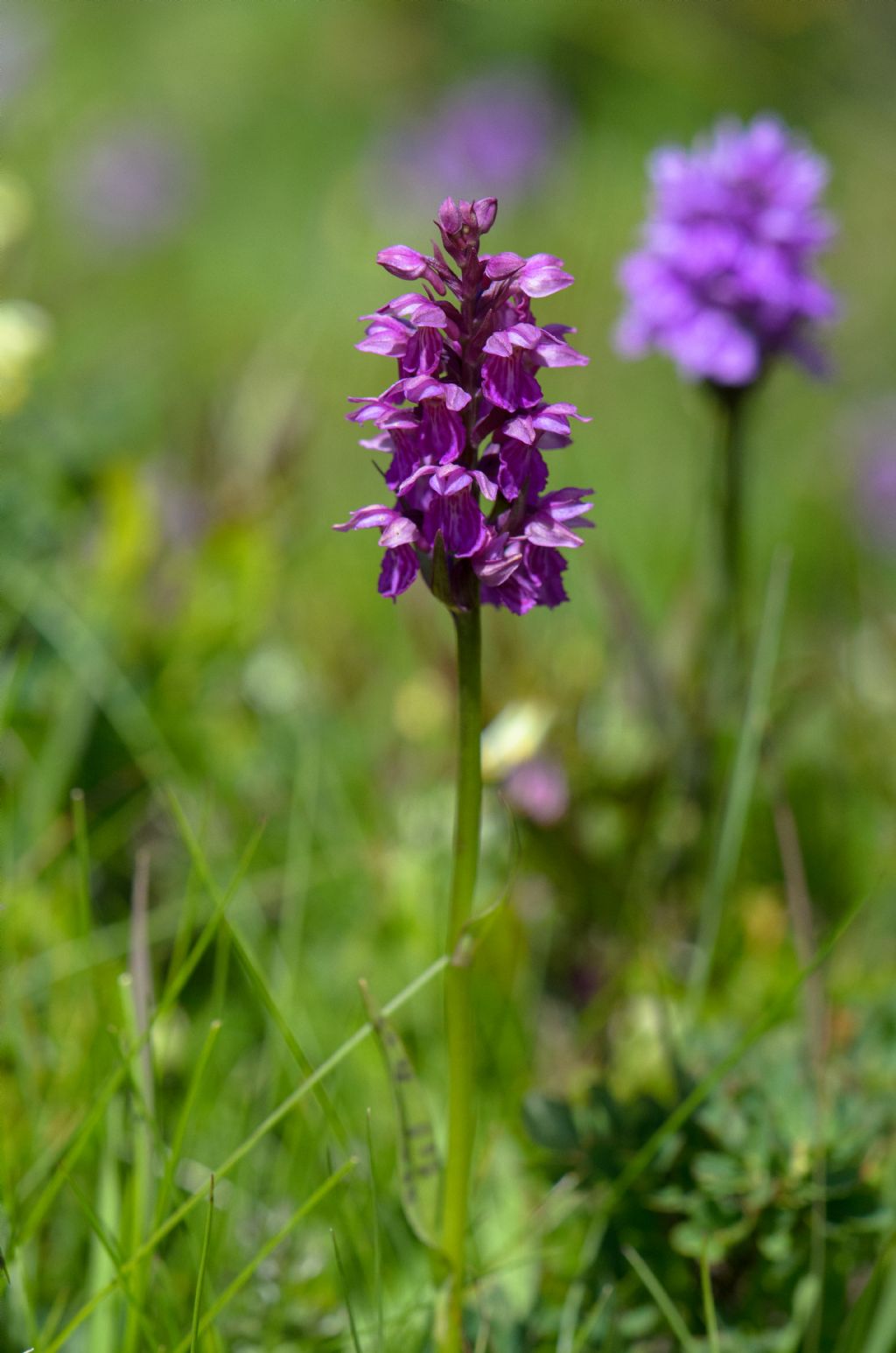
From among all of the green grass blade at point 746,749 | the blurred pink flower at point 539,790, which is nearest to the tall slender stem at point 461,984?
the green grass blade at point 746,749

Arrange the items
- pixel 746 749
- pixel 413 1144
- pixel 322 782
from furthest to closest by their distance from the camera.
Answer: pixel 322 782 → pixel 746 749 → pixel 413 1144

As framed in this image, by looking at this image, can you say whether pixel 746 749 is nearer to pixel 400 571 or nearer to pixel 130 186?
pixel 400 571

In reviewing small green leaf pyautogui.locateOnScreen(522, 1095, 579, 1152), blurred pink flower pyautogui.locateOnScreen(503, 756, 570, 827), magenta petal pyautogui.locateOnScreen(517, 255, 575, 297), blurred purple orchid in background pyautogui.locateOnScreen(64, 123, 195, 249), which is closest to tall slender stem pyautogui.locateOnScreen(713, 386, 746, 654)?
blurred pink flower pyautogui.locateOnScreen(503, 756, 570, 827)

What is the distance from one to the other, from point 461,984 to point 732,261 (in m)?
1.34

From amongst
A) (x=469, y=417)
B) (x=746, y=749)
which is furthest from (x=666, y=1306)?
(x=469, y=417)

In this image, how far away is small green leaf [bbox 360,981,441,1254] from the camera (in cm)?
102

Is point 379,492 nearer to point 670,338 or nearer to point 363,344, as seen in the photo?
point 670,338

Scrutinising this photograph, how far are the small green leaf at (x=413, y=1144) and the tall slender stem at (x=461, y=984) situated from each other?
3cm

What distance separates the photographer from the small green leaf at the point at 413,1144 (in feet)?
3.36

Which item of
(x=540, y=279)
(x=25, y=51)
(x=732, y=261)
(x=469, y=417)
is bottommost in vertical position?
(x=469, y=417)

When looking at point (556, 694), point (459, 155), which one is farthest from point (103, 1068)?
point (459, 155)

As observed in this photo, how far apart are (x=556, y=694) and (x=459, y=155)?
6861mm

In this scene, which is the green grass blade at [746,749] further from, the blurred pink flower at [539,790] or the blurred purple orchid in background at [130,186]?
the blurred purple orchid in background at [130,186]

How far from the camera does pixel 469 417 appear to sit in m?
0.98
